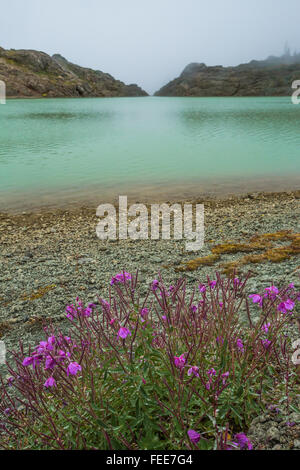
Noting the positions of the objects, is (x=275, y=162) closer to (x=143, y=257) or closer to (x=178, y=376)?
(x=143, y=257)

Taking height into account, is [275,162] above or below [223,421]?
above

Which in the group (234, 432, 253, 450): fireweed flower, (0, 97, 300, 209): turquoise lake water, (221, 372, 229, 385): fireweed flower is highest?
(0, 97, 300, 209): turquoise lake water

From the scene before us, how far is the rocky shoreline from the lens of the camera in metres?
7.27

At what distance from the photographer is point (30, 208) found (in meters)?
16.3

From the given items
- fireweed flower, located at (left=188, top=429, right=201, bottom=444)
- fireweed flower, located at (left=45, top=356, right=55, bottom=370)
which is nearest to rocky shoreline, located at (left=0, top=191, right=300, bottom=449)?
fireweed flower, located at (left=188, top=429, right=201, bottom=444)

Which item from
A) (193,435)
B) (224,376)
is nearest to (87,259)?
(224,376)

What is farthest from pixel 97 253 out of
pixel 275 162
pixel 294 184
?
pixel 275 162

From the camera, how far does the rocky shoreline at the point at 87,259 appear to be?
7266 mm

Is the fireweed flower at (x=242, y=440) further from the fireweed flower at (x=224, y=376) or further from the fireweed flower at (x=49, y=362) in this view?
the fireweed flower at (x=49, y=362)

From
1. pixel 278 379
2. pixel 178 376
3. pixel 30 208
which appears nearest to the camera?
pixel 178 376

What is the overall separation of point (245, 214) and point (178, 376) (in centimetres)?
1186

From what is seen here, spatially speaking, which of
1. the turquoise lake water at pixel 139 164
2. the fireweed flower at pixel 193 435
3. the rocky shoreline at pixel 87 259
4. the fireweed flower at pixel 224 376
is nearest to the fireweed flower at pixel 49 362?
the fireweed flower at pixel 193 435

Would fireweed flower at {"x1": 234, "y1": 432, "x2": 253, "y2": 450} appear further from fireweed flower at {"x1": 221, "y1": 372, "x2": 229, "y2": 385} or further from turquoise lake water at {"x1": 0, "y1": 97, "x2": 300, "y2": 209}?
turquoise lake water at {"x1": 0, "y1": 97, "x2": 300, "y2": 209}

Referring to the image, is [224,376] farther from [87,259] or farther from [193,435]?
[87,259]
